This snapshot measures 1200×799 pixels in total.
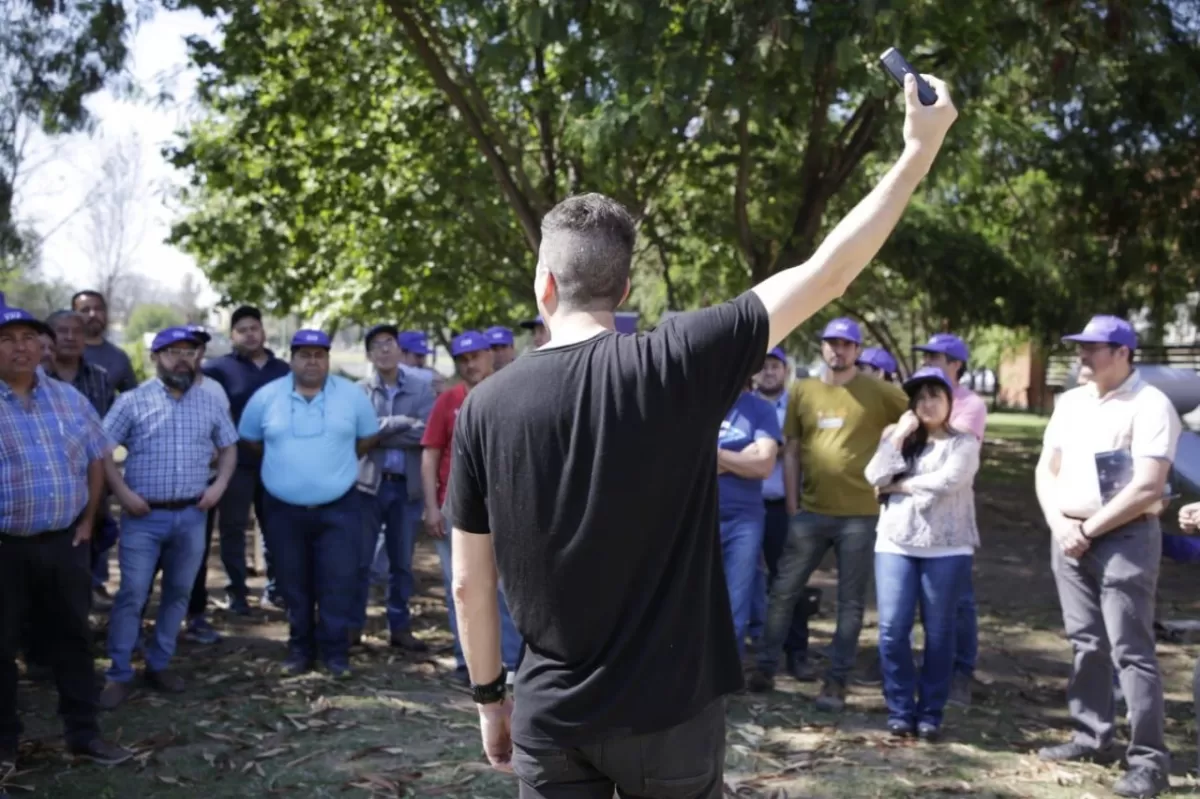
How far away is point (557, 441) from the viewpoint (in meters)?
2.54

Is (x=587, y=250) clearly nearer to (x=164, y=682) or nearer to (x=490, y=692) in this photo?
(x=490, y=692)

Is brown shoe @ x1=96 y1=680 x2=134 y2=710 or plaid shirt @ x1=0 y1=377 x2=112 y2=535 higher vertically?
plaid shirt @ x1=0 y1=377 x2=112 y2=535

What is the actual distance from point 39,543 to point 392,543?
3.25m

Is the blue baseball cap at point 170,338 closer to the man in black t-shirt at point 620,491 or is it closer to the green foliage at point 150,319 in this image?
the man in black t-shirt at point 620,491

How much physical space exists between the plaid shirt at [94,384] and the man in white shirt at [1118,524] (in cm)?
624

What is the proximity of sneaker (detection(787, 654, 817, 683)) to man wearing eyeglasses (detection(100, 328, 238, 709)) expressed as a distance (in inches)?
150

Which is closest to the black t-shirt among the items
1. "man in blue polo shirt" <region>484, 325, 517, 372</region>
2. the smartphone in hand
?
the smartphone in hand

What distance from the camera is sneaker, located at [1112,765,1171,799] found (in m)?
5.63

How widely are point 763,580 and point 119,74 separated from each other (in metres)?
7.45

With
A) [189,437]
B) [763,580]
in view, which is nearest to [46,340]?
[189,437]

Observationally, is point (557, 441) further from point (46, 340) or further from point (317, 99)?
point (317, 99)

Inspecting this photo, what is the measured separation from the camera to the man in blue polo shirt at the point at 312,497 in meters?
7.64

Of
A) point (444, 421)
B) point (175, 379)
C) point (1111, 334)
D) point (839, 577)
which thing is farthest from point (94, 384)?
point (1111, 334)

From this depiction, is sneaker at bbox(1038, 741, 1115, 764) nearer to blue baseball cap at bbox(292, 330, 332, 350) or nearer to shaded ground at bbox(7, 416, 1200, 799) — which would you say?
shaded ground at bbox(7, 416, 1200, 799)
